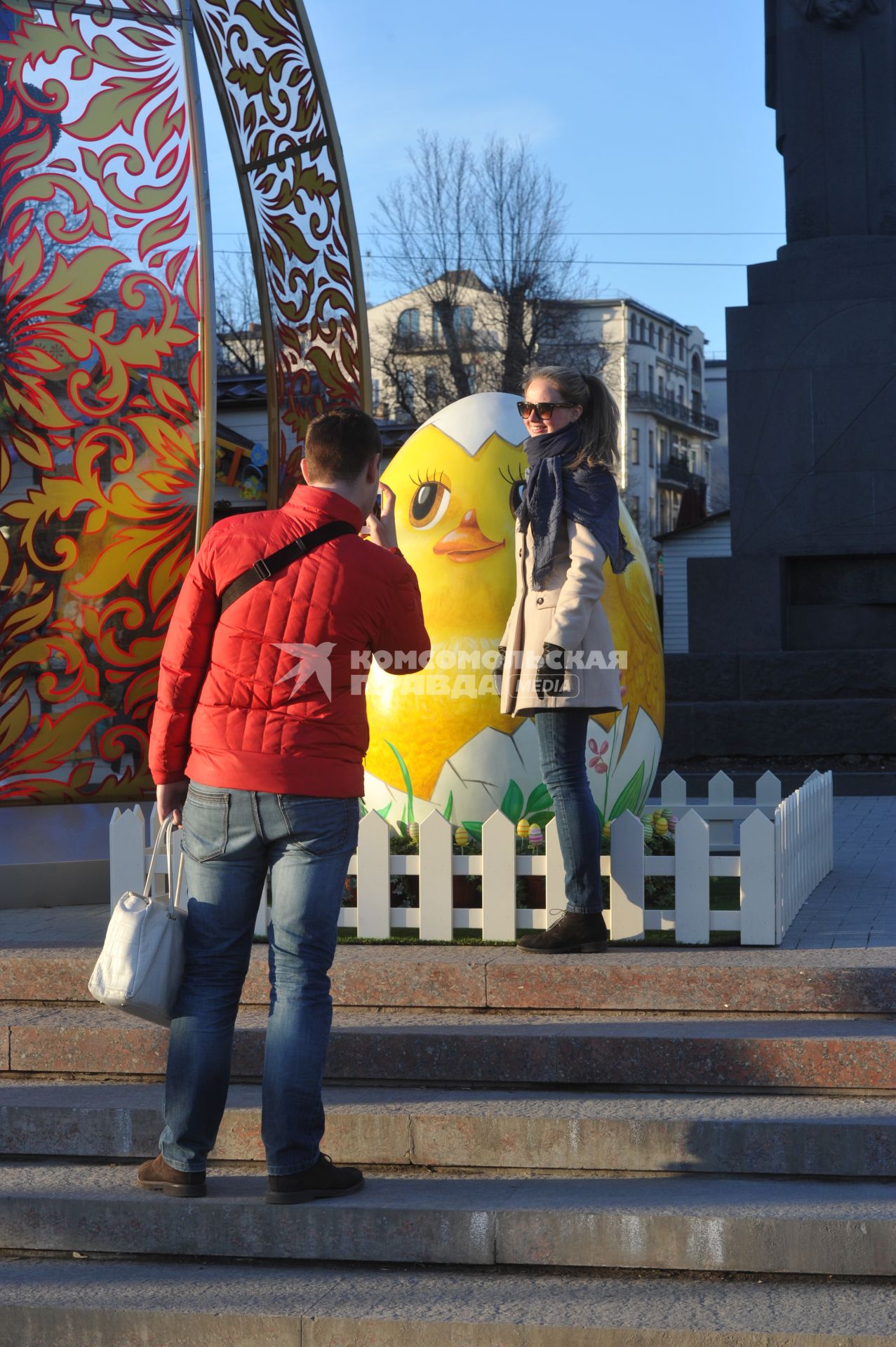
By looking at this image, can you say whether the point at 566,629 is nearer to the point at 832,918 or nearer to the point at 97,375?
the point at 832,918

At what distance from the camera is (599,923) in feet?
17.0

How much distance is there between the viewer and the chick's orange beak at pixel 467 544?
6.15 m

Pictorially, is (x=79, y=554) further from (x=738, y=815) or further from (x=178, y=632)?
(x=738, y=815)

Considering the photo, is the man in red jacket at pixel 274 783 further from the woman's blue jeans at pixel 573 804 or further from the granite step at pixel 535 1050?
the woman's blue jeans at pixel 573 804

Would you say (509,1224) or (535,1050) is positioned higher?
(535,1050)

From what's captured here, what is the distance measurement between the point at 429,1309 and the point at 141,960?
101 centimetres

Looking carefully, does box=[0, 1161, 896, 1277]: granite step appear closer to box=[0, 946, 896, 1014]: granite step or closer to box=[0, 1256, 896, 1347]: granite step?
box=[0, 1256, 896, 1347]: granite step

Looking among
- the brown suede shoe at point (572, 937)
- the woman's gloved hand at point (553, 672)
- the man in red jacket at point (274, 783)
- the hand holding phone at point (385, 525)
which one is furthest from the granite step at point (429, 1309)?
the woman's gloved hand at point (553, 672)

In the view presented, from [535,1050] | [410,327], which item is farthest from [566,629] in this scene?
[410,327]

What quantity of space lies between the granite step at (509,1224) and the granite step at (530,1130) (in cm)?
7

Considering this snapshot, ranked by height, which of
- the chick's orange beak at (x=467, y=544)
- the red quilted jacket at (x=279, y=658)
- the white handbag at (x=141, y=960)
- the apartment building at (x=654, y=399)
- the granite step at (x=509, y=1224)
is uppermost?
the apartment building at (x=654, y=399)

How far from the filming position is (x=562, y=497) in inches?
205

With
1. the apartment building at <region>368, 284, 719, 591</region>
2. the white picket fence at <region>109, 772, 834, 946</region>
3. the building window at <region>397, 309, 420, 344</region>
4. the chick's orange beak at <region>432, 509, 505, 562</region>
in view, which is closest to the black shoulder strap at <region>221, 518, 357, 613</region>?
the white picket fence at <region>109, 772, 834, 946</region>

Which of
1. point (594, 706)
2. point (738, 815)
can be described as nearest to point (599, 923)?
point (594, 706)
